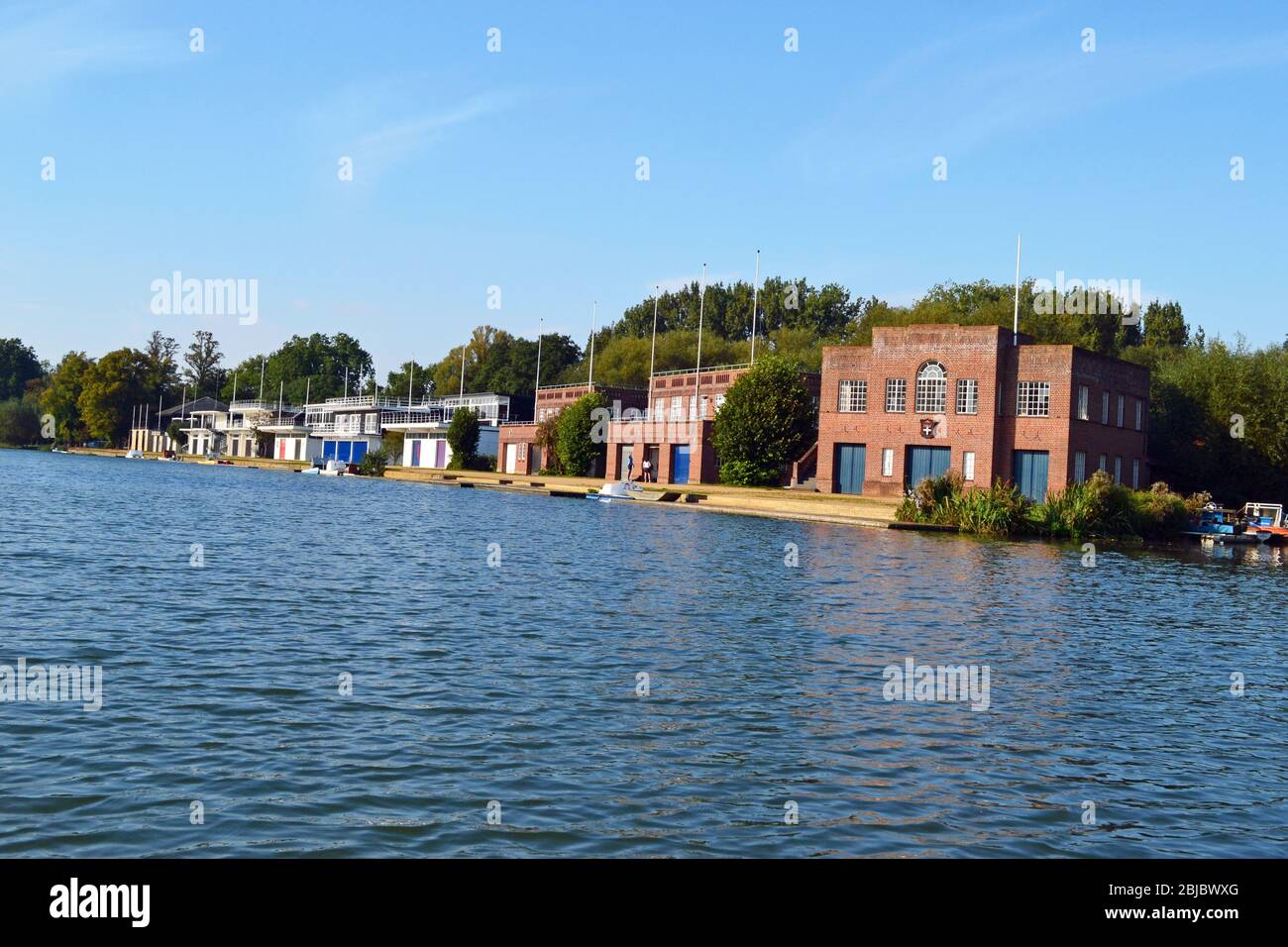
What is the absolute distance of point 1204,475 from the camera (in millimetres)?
79250

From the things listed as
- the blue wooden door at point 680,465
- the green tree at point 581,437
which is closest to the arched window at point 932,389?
the blue wooden door at point 680,465

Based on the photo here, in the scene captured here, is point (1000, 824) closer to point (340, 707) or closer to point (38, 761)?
point (340, 707)

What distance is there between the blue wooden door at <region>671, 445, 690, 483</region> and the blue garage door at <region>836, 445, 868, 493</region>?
20.3m

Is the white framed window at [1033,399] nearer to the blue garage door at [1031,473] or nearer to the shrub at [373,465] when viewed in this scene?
the blue garage door at [1031,473]

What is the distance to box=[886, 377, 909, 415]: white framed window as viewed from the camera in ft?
242

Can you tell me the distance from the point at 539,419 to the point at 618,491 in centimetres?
4467

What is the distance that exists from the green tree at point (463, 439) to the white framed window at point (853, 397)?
58882mm

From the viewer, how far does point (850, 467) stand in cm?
7656

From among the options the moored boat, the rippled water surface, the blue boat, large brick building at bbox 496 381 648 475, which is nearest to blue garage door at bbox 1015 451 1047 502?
the blue boat

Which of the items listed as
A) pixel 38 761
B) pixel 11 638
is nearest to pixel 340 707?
pixel 38 761

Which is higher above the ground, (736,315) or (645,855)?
(736,315)

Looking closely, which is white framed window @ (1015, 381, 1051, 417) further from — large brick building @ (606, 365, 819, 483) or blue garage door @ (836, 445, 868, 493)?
large brick building @ (606, 365, 819, 483)
